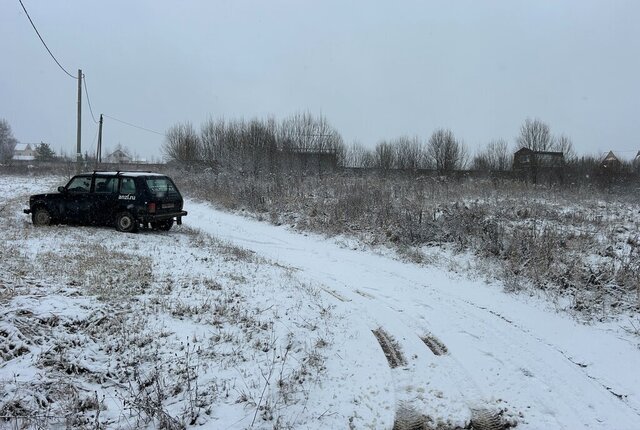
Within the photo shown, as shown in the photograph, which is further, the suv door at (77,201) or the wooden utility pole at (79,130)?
the wooden utility pole at (79,130)

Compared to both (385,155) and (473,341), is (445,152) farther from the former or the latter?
(473,341)

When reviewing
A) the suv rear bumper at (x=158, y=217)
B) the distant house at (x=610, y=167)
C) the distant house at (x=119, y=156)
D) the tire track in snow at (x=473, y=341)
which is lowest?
the tire track in snow at (x=473, y=341)

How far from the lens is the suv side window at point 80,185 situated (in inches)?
512

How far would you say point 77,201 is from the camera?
12977 mm

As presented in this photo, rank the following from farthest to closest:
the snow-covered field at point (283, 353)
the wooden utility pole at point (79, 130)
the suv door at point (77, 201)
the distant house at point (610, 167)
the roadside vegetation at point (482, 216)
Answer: the distant house at point (610, 167) < the wooden utility pole at point (79, 130) < the suv door at point (77, 201) < the roadside vegetation at point (482, 216) < the snow-covered field at point (283, 353)

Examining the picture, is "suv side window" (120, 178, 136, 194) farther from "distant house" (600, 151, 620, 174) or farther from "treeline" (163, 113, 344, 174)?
"distant house" (600, 151, 620, 174)

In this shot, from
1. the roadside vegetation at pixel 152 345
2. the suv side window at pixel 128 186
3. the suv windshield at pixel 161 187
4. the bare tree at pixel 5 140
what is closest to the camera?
the roadside vegetation at pixel 152 345

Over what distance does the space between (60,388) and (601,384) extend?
18.4 feet

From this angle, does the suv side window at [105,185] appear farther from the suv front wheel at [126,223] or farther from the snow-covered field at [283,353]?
the snow-covered field at [283,353]

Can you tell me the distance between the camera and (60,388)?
3.79m

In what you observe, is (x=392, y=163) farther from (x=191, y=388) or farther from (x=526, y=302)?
(x=191, y=388)

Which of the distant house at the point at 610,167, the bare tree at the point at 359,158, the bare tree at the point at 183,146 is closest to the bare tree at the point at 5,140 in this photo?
the bare tree at the point at 183,146

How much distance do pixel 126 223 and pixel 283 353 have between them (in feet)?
31.3

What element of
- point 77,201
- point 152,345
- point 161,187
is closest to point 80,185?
point 77,201
